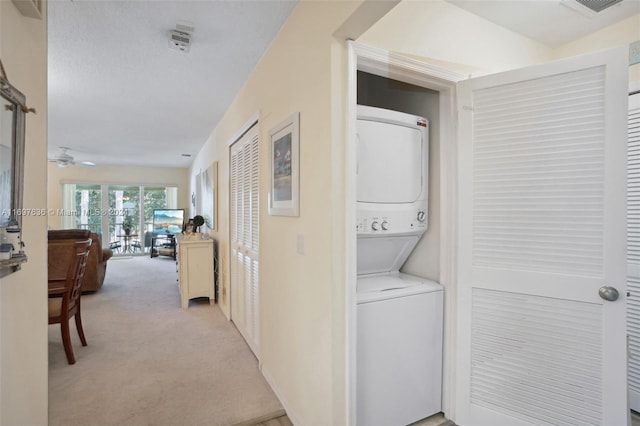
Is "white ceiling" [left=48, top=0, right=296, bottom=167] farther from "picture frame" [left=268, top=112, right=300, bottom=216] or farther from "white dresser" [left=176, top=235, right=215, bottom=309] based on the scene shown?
"white dresser" [left=176, top=235, right=215, bottom=309]

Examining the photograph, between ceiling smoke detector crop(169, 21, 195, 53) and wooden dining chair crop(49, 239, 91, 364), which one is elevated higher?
ceiling smoke detector crop(169, 21, 195, 53)

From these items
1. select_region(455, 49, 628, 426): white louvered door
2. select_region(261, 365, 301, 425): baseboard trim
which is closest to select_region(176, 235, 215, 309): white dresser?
select_region(261, 365, 301, 425): baseboard trim

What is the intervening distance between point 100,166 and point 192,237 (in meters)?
5.44

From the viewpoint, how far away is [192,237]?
4.44 meters

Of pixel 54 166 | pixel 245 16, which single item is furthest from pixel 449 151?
pixel 54 166

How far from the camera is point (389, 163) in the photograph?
1.79 m

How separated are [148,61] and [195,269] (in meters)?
2.58

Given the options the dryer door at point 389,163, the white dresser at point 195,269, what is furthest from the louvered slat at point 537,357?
the white dresser at point 195,269

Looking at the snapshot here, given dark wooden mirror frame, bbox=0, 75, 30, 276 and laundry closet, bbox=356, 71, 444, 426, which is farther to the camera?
laundry closet, bbox=356, 71, 444, 426

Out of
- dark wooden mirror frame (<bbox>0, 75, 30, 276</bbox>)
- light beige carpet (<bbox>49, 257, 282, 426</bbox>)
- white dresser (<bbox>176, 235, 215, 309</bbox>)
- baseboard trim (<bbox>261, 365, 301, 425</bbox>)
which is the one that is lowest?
light beige carpet (<bbox>49, 257, 282, 426</bbox>)

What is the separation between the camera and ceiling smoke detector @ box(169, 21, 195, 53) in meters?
1.93

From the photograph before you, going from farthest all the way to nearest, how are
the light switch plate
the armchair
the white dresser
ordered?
the white dresser < the armchair < the light switch plate

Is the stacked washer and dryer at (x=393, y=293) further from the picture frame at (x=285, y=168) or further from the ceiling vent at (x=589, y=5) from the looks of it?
the ceiling vent at (x=589, y=5)

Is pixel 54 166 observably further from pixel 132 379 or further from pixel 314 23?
pixel 314 23
